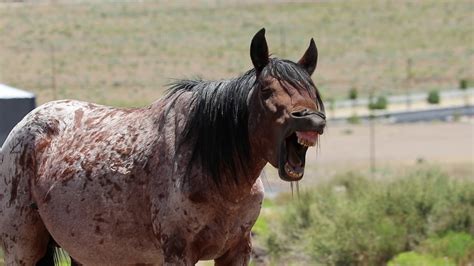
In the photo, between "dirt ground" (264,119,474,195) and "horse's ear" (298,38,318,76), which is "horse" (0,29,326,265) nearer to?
"horse's ear" (298,38,318,76)

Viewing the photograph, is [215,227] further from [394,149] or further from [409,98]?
[409,98]

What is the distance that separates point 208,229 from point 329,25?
74926 mm

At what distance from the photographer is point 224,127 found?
5914mm

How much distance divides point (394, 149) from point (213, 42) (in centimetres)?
3991

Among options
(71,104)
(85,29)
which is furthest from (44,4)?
(71,104)

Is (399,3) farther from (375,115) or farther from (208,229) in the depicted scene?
(208,229)

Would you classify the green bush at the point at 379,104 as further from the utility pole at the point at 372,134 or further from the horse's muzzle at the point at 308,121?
the horse's muzzle at the point at 308,121

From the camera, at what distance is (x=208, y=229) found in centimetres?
582

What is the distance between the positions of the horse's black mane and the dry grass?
137 feet

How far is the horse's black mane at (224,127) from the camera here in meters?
5.82

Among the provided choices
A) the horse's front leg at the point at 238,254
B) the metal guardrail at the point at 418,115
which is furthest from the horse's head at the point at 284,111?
the metal guardrail at the point at 418,115

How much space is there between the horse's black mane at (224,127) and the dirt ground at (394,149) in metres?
19.2

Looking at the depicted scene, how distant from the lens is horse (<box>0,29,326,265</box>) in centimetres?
568

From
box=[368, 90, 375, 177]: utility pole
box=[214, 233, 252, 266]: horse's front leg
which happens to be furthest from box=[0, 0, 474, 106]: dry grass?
box=[214, 233, 252, 266]: horse's front leg
